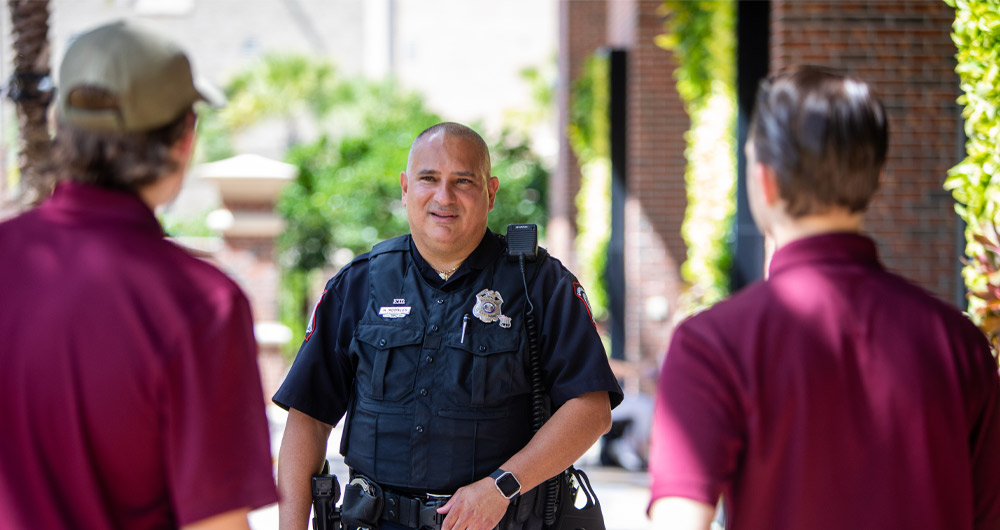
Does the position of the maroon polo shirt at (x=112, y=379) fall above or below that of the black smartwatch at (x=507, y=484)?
above

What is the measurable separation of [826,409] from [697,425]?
0.20m

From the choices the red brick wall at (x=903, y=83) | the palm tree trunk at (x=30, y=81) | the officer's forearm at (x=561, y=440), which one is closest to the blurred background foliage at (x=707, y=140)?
the red brick wall at (x=903, y=83)

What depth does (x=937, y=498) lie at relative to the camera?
1646mm

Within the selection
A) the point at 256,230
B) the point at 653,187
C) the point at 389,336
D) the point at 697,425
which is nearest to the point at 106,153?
the point at 697,425

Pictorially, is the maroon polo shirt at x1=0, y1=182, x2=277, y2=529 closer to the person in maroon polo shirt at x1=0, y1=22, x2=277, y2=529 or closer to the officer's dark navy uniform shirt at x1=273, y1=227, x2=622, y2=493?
the person in maroon polo shirt at x1=0, y1=22, x2=277, y2=529

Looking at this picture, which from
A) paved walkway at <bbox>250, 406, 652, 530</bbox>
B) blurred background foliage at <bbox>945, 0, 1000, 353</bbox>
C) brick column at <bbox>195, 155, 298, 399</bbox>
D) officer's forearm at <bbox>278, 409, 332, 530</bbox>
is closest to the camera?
officer's forearm at <bbox>278, 409, 332, 530</bbox>

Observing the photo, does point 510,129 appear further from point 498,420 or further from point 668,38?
point 498,420

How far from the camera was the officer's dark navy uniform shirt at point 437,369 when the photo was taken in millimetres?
2848

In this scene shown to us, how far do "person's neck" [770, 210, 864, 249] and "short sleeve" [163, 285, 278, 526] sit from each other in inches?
34.2

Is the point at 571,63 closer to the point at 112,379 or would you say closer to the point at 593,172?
the point at 593,172

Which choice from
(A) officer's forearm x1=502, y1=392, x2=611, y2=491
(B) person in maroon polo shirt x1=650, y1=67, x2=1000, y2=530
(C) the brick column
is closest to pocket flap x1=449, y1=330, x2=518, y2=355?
(A) officer's forearm x1=502, y1=392, x2=611, y2=491

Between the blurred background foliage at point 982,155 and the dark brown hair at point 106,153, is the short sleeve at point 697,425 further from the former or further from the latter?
the blurred background foliage at point 982,155

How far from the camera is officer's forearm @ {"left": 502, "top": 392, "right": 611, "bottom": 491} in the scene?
278 cm

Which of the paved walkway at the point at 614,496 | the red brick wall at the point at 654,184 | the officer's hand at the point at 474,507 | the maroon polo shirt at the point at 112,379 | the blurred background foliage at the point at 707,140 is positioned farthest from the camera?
the red brick wall at the point at 654,184
